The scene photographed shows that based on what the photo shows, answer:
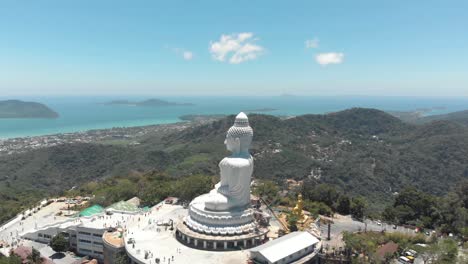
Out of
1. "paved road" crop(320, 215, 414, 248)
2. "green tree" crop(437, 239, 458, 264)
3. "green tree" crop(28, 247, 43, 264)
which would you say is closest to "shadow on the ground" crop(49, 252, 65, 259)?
"green tree" crop(28, 247, 43, 264)

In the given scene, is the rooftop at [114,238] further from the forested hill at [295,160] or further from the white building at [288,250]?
the forested hill at [295,160]

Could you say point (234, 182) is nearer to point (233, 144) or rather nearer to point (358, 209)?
point (233, 144)

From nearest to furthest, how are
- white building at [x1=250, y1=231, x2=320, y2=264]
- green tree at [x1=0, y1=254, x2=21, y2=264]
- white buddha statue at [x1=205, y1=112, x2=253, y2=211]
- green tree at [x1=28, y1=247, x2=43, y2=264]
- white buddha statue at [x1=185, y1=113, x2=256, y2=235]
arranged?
white building at [x1=250, y1=231, x2=320, y2=264] < green tree at [x1=0, y1=254, x2=21, y2=264] < white buddha statue at [x1=185, y1=113, x2=256, y2=235] < white buddha statue at [x1=205, y1=112, x2=253, y2=211] < green tree at [x1=28, y1=247, x2=43, y2=264]

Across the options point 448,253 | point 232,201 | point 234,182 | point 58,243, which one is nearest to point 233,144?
point 234,182

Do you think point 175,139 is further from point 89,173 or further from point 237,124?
point 237,124

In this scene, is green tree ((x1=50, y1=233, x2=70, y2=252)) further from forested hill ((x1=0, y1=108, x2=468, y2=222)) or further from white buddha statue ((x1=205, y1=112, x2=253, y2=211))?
forested hill ((x1=0, y1=108, x2=468, y2=222))

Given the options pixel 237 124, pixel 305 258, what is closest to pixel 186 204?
pixel 237 124
